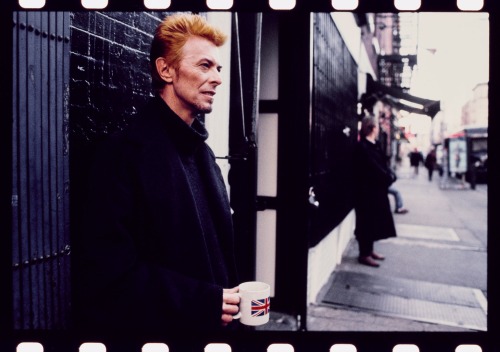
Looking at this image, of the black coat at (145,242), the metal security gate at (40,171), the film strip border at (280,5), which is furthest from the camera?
the metal security gate at (40,171)

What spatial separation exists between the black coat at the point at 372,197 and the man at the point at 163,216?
521 cm

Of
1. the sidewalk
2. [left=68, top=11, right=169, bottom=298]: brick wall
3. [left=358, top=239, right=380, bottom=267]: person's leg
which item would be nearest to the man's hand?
[left=68, top=11, right=169, bottom=298]: brick wall

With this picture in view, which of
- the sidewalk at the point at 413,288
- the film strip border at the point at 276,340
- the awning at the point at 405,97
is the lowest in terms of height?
the sidewalk at the point at 413,288

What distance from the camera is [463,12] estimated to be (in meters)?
1.02

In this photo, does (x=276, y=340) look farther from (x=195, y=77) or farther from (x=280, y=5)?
(x=195, y=77)

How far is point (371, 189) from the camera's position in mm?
6773

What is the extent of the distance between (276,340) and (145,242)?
2.17 ft

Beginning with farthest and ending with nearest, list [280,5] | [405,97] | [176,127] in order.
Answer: [405,97], [176,127], [280,5]

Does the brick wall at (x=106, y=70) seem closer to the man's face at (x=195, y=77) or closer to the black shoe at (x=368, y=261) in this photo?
the man's face at (x=195, y=77)

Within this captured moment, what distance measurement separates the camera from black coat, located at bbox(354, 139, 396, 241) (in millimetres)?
6711

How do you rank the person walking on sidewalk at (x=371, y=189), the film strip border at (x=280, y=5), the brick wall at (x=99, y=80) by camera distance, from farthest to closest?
the person walking on sidewalk at (x=371, y=189) → the brick wall at (x=99, y=80) → the film strip border at (x=280, y=5)

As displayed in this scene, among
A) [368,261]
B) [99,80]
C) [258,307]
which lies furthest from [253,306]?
[368,261]

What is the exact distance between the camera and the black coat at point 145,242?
1.40 m

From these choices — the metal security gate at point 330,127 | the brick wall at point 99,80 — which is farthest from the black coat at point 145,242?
the metal security gate at point 330,127
